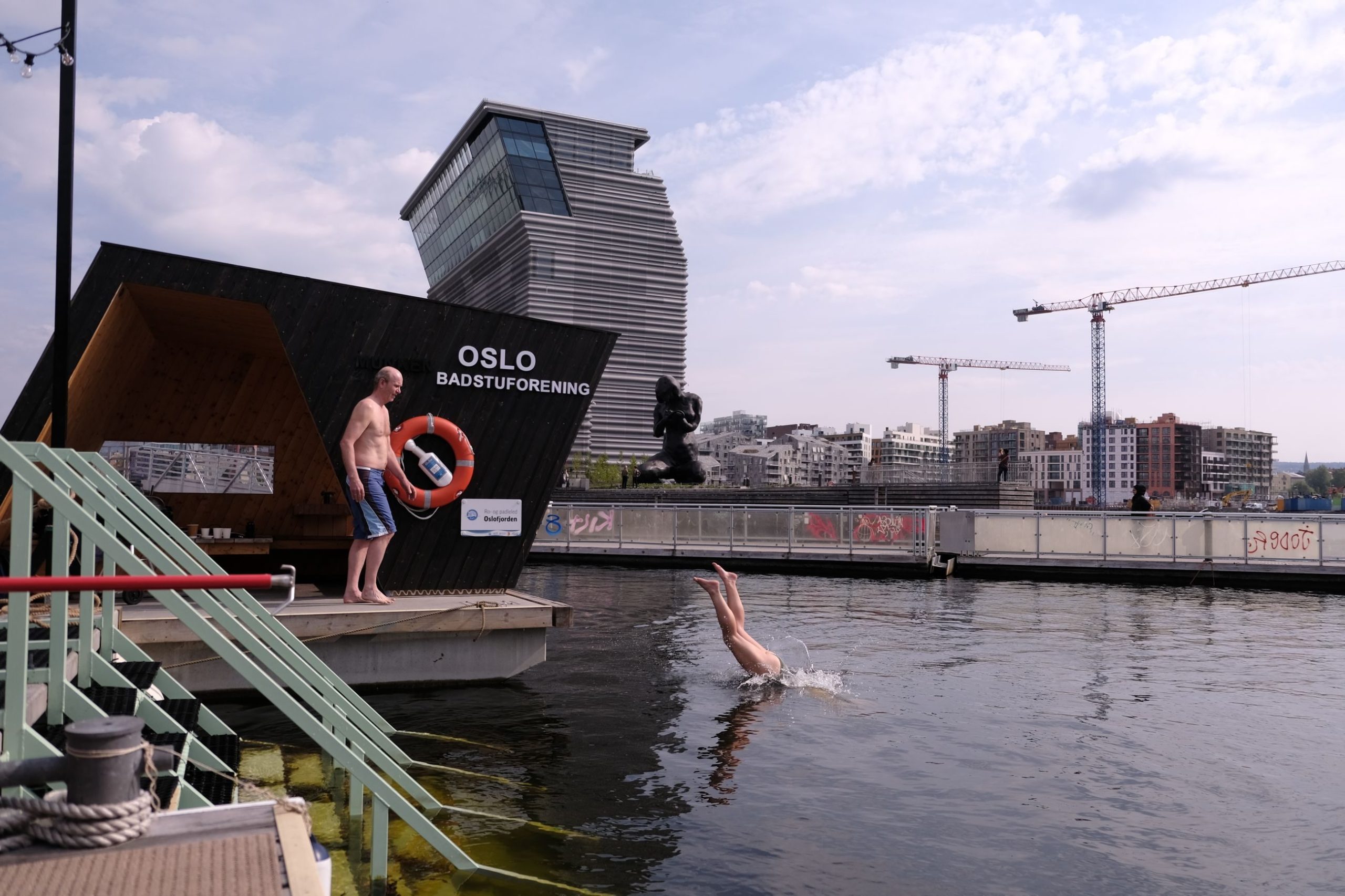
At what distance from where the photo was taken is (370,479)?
29.8ft

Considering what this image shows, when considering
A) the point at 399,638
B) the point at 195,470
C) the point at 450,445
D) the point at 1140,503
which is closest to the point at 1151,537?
the point at 1140,503

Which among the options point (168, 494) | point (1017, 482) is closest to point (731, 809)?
point (168, 494)

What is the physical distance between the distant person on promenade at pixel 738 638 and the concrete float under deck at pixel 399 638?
1.53 meters

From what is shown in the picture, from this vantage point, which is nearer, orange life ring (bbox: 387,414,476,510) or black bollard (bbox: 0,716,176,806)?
black bollard (bbox: 0,716,176,806)

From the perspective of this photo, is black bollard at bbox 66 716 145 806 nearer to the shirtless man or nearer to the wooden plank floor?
the wooden plank floor

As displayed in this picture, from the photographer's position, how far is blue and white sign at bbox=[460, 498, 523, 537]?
10.4 meters

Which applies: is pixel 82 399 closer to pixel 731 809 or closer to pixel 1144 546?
pixel 731 809

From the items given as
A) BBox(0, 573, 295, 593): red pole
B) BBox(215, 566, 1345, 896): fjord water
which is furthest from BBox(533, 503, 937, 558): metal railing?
BBox(0, 573, 295, 593): red pole

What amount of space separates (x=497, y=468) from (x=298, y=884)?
8264 mm

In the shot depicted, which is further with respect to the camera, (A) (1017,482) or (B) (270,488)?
(A) (1017,482)

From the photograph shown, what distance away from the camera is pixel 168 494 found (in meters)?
11.5

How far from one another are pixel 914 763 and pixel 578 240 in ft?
374

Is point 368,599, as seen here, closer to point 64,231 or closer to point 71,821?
point 64,231

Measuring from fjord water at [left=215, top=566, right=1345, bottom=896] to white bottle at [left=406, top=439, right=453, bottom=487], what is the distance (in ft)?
7.35
